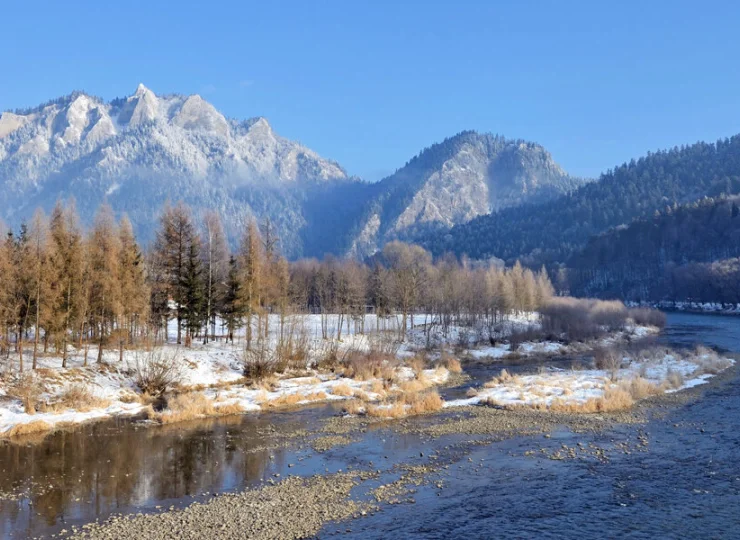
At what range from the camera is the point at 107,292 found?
44.0 m

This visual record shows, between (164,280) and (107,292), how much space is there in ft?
31.6

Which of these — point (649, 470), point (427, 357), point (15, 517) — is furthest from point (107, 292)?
point (649, 470)

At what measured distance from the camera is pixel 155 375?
4069 centimetres

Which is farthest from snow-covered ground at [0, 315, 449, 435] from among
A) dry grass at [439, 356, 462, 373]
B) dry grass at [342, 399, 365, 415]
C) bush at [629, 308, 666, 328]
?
bush at [629, 308, 666, 328]

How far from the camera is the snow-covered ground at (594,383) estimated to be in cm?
3753

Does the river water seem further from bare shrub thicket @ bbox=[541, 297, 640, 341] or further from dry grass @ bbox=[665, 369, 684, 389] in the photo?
bare shrub thicket @ bbox=[541, 297, 640, 341]

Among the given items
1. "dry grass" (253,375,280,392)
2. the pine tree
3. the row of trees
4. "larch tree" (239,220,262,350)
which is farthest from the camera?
"larch tree" (239,220,262,350)

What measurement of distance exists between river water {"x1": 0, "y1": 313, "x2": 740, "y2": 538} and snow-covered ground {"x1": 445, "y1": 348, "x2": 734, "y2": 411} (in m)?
5.78

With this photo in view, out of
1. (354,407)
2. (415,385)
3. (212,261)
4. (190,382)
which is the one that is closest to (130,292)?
(190,382)

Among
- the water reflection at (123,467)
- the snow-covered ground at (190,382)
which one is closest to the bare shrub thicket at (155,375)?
the snow-covered ground at (190,382)

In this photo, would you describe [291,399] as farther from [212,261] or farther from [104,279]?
[212,261]

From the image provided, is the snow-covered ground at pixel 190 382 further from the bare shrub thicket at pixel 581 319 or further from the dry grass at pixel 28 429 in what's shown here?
the bare shrub thicket at pixel 581 319

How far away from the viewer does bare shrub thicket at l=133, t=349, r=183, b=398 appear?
133 feet

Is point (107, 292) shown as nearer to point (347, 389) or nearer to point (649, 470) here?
point (347, 389)
